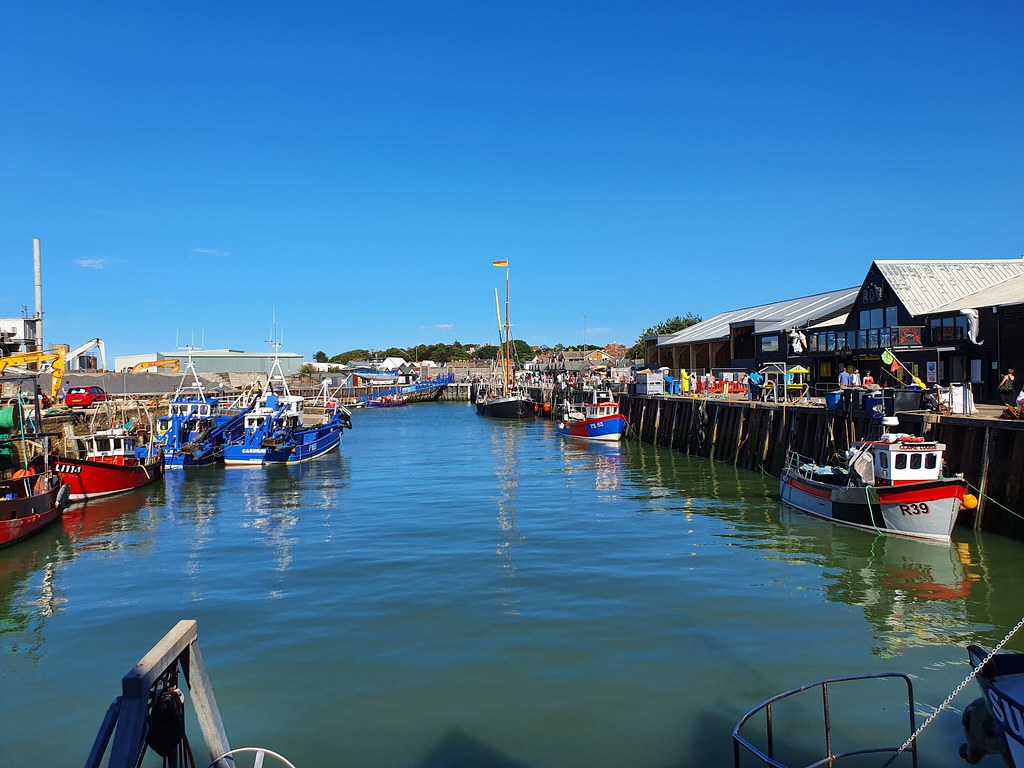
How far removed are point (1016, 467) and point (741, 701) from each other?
50.2ft

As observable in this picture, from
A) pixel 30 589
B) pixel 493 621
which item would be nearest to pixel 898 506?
pixel 493 621

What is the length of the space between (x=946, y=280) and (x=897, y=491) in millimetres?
26944

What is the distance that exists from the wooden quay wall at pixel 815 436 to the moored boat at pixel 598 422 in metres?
2.28

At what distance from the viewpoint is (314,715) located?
11891 mm

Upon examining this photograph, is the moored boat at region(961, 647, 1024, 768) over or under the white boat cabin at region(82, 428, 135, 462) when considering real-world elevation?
under

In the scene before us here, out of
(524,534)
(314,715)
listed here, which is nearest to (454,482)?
(524,534)

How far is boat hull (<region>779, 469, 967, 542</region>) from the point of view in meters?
22.1

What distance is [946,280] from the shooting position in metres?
44.4

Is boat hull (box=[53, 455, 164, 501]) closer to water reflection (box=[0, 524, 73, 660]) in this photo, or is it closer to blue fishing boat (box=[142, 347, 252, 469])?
blue fishing boat (box=[142, 347, 252, 469])

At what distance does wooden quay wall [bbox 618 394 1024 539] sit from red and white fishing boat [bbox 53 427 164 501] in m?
30.8

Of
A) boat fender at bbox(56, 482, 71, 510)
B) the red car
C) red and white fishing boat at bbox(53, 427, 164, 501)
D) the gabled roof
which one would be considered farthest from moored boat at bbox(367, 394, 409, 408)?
boat fender at bbox(56, 482, 71, 510)

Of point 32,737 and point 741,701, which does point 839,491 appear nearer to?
point 741,701

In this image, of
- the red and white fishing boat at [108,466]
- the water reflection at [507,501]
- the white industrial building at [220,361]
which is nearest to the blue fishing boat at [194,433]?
the red and white fishing boat at [108,466]

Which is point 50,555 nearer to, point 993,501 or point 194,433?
point 194,433
